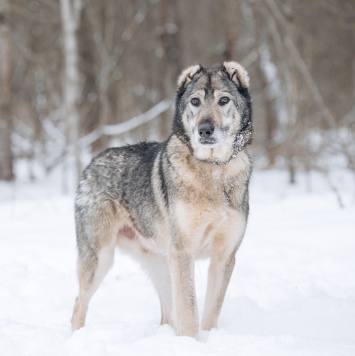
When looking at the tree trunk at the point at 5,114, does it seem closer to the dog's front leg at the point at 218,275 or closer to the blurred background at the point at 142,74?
the blurred background at the point at 142,74

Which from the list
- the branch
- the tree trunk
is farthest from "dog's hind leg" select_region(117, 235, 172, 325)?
the tree trunk

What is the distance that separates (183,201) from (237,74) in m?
1.10

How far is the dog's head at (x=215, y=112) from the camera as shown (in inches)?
157

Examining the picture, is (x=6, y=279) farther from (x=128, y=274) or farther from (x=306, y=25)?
(x=306, y=25)

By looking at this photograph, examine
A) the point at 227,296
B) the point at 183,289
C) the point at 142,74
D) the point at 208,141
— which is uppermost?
the point at 142,74

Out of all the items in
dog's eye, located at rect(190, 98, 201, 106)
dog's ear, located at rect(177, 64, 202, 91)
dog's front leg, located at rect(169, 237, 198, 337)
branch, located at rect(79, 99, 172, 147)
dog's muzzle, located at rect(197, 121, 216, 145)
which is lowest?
dog's front leg, located at rect(169, 237, 198, 337)

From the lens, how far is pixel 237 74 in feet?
14.5

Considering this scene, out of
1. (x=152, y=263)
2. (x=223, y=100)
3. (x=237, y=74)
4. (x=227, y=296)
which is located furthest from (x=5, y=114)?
(x=223, y=100)

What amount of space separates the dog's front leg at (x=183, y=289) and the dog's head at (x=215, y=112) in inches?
27.5

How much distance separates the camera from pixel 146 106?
66.2 ft

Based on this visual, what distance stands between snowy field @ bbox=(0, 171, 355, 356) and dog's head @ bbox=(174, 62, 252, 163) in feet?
4.24

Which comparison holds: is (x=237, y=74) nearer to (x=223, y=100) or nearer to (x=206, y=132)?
(x=223, y=100)

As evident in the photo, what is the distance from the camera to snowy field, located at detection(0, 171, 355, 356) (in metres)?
3.51

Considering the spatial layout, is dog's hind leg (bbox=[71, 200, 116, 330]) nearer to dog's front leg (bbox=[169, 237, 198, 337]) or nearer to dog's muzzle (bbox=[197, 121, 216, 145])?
dog's front leg (bbox=[169, 237, 198, 337])
